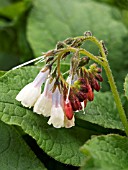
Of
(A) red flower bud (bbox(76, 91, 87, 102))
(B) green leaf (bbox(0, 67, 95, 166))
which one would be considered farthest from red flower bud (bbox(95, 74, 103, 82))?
(B) green leaf (bbox(0, 67, 95, 166))

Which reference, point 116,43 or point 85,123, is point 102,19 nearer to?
point 116,43

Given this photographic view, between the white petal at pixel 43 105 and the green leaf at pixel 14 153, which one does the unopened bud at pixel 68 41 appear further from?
the green leaf at pixel 14 153

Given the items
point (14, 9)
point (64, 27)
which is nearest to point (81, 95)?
point (64, 27)

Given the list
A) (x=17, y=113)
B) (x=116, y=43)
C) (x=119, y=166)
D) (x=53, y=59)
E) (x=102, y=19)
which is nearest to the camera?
(x=119, y=166)

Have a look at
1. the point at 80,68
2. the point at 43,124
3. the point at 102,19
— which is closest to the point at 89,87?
the point at 80,68

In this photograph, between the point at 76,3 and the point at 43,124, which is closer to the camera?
the point at 43,124

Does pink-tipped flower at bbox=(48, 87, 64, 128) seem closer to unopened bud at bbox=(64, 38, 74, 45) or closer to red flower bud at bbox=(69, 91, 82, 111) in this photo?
red flower bud at bbox=(69, 91, 82, 111)

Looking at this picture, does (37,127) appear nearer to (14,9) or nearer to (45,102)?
(45,102)

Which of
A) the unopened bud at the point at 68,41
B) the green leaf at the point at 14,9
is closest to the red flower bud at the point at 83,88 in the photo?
the unopened bud at the point at 68,41
